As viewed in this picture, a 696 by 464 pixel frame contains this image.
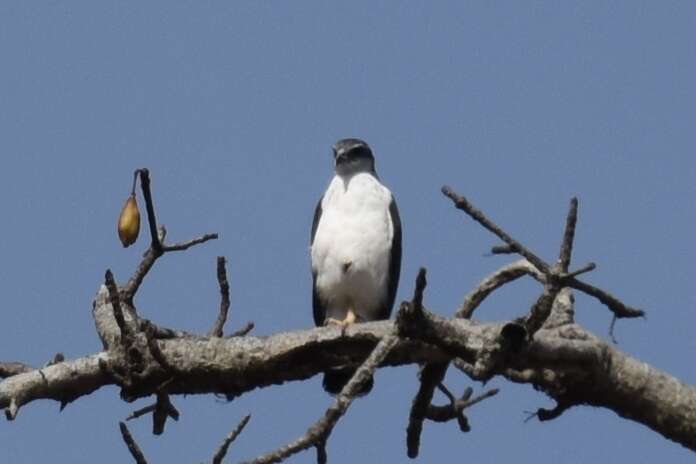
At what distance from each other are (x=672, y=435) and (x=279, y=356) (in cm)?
182

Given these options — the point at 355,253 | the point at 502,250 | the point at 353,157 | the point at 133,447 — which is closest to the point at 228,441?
the point at 133,447

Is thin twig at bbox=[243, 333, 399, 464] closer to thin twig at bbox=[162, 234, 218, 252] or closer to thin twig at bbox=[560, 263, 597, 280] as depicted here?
thin twig at bbox=[560, 263, 597, 280]

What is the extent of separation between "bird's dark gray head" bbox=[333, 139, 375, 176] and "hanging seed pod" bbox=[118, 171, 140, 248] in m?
4.10

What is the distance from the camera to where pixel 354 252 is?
1033 cm

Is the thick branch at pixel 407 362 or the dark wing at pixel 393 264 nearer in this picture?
the thick branch at pixel 407 362

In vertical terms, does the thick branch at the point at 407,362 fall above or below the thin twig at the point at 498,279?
below

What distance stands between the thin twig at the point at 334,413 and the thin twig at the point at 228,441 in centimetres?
58

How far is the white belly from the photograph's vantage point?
1034 centimetres

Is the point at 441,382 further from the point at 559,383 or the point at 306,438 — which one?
the point at 306,438

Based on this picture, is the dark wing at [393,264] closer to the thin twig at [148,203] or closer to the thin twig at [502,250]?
the thin twig at [148,203]

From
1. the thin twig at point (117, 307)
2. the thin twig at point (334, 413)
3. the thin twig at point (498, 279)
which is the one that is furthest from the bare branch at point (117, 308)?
the thin twig at point (498, 279)

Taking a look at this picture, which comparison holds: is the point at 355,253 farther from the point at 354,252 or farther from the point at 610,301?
the point at 610,301

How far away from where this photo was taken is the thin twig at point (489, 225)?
5871 millimetres

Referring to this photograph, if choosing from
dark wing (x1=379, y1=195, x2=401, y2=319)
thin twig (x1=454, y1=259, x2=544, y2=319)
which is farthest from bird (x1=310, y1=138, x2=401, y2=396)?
thin twig (x1=454, y1=259, x2=544, y2=319)
